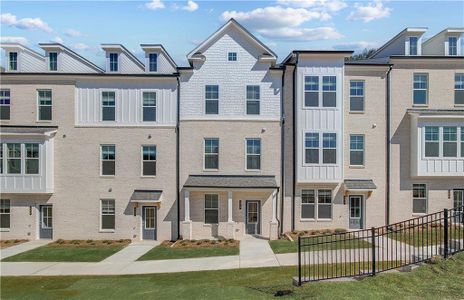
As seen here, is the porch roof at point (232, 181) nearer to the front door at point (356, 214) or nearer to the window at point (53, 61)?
the front door at point (356, 214)

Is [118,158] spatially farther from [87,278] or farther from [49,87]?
[87,278]

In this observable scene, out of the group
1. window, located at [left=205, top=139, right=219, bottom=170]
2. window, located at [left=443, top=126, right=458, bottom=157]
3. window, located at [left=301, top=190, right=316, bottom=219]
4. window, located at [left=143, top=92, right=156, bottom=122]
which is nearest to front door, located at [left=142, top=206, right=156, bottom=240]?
window, located at [left=205, top=139, right=219, bottom=170]

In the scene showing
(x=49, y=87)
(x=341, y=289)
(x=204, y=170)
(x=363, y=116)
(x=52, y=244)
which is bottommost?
(x=52, y=244)

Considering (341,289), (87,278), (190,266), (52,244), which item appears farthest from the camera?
(52,244)

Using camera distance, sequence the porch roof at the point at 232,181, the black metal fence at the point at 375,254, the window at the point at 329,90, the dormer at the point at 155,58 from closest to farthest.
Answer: the black metal fence at the point at 375,254, the porch roof at the point at 232,181, the window at the point at 329,90, the dormer at the point at 155,58

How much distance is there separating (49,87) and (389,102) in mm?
19703

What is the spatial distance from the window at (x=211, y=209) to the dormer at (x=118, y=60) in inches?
358

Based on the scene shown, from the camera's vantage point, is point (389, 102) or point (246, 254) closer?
point (246, 254)

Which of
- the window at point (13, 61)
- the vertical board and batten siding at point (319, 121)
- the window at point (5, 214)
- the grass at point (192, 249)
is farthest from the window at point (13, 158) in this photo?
the vertical board and batten siding at point (319, 121)

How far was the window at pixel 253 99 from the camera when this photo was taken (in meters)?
22.3

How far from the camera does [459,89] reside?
74.4ft

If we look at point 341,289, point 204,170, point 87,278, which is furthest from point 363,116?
point 87,278

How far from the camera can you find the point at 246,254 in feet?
58.9

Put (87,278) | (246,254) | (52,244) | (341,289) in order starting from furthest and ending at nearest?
(52,244)
(246,254)
(87,278)
(341,289)
